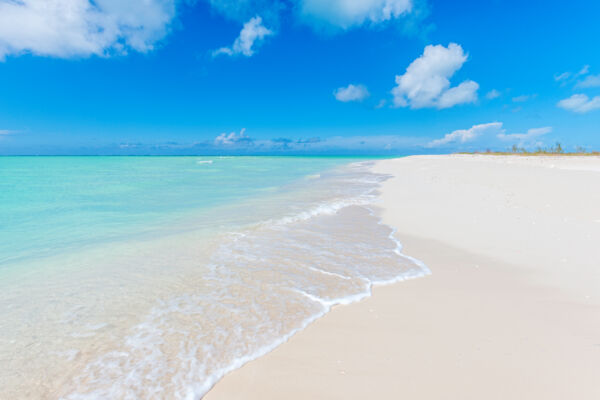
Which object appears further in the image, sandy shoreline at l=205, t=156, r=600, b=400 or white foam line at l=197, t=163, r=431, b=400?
white foam line at l=197, t=163, r=431, b=400

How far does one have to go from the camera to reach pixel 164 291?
172 inches

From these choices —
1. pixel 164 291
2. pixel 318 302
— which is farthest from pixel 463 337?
pixel 164 291

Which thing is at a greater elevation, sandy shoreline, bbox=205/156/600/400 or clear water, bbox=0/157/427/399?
sandy shoreline, bbox=205/156/600/400

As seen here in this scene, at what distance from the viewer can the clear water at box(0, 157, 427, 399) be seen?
2.77 m

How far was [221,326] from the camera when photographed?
3469 mm

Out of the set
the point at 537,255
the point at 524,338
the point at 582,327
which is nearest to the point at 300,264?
the point at 524,338

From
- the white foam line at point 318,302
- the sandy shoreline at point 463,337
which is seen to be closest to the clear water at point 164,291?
the white foam line at point 318,302

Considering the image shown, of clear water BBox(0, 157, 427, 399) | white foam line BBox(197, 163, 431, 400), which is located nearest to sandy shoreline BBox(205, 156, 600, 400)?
white foam line BBox(197, 163, 431, 400)

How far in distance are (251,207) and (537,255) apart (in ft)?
28.9

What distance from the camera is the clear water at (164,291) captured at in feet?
9.09

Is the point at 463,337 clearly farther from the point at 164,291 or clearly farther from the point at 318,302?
the point at 164,291

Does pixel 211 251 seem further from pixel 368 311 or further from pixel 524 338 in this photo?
pixel 524 338

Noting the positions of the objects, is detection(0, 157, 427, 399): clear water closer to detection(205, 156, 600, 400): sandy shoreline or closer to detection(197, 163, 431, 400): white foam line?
detection(197, 163, 431, 400): white foam line

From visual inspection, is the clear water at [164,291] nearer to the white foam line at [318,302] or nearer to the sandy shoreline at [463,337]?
the white foam line at [318,302]
